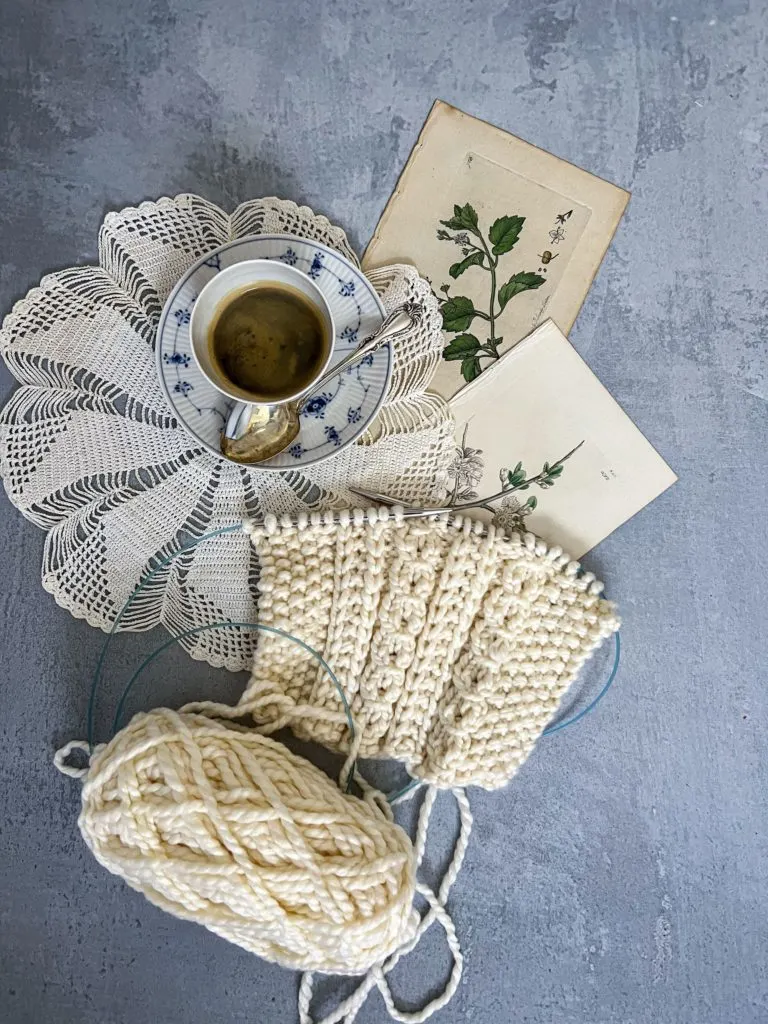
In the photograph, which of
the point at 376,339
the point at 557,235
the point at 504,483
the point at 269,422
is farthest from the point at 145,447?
the point at 557,235

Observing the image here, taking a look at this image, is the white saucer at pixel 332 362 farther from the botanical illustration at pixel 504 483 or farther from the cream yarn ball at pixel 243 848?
the cream yarn ball at pixel 243 848

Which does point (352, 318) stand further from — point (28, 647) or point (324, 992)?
point (324, 992)

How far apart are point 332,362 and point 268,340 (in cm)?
7

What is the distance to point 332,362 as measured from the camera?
75 centimetres

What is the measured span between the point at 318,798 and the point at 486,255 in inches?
22.6

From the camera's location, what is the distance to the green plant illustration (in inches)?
32.1

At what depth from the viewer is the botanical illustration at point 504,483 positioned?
813 millimetres

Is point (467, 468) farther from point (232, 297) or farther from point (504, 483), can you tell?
point (232, 297)

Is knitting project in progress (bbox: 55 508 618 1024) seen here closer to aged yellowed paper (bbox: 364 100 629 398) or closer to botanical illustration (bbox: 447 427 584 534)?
botanical illustration (bbox: 447 427 584 534)

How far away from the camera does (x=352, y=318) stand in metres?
0.75

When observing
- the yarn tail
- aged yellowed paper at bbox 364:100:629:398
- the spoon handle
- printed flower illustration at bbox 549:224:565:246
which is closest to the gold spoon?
the spoon handle

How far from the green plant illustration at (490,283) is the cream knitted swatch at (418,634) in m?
0.18

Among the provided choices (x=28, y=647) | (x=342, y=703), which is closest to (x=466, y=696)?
(x=342, y=703)

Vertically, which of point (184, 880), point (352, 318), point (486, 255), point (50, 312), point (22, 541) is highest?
point (486, 255)
